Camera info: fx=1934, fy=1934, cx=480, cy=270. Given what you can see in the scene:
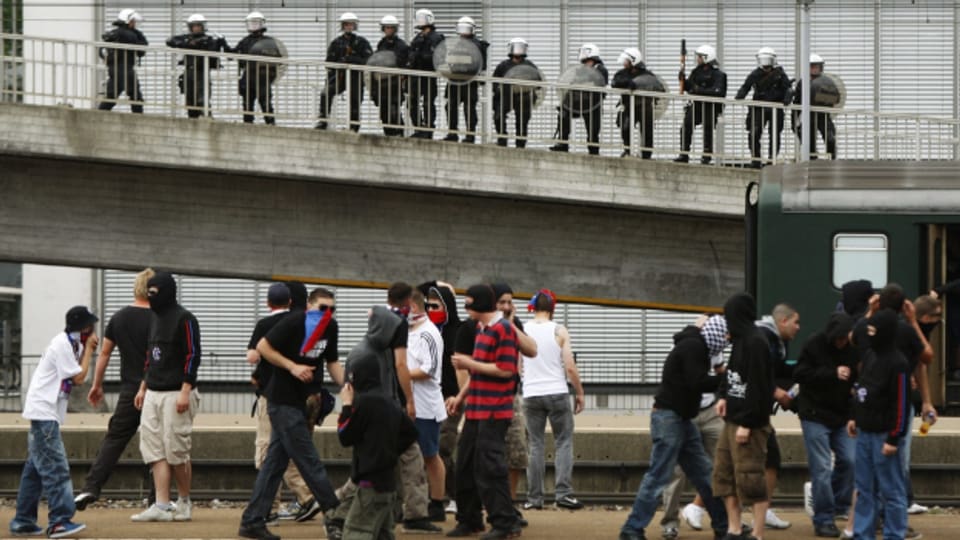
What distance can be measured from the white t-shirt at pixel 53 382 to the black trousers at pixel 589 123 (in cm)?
1142

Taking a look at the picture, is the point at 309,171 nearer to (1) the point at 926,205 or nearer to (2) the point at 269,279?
(2) the point at 269,279

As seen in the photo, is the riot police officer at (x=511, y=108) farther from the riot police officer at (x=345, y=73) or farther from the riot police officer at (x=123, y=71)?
the riot police officer at (x=123, y=71)

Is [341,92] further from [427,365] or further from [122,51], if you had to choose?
[427,365]

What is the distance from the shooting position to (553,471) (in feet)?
58.2

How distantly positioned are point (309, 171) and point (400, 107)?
1.40 m

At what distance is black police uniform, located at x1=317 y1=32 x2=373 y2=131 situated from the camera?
23.7m

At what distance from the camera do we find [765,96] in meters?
24.5

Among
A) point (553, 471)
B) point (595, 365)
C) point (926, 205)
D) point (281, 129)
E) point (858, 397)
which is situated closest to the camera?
point (858, 397)

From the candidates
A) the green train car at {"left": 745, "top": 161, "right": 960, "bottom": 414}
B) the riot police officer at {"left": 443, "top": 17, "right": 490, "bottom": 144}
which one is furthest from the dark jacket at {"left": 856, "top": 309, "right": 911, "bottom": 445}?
the riot police officer at {"left": 443, "top": 17, "right": 490, "bottom": 144}

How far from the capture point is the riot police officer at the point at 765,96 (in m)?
23.9

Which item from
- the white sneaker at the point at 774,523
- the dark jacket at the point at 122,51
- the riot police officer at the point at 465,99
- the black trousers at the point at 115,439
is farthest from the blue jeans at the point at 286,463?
the dark jacket at the point at 122,51

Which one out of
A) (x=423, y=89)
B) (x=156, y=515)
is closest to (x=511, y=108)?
(x=423, y=89)

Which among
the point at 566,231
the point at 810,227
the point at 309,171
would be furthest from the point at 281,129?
the point at 810,227

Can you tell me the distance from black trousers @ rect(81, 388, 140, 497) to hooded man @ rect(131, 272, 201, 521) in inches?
29.1
